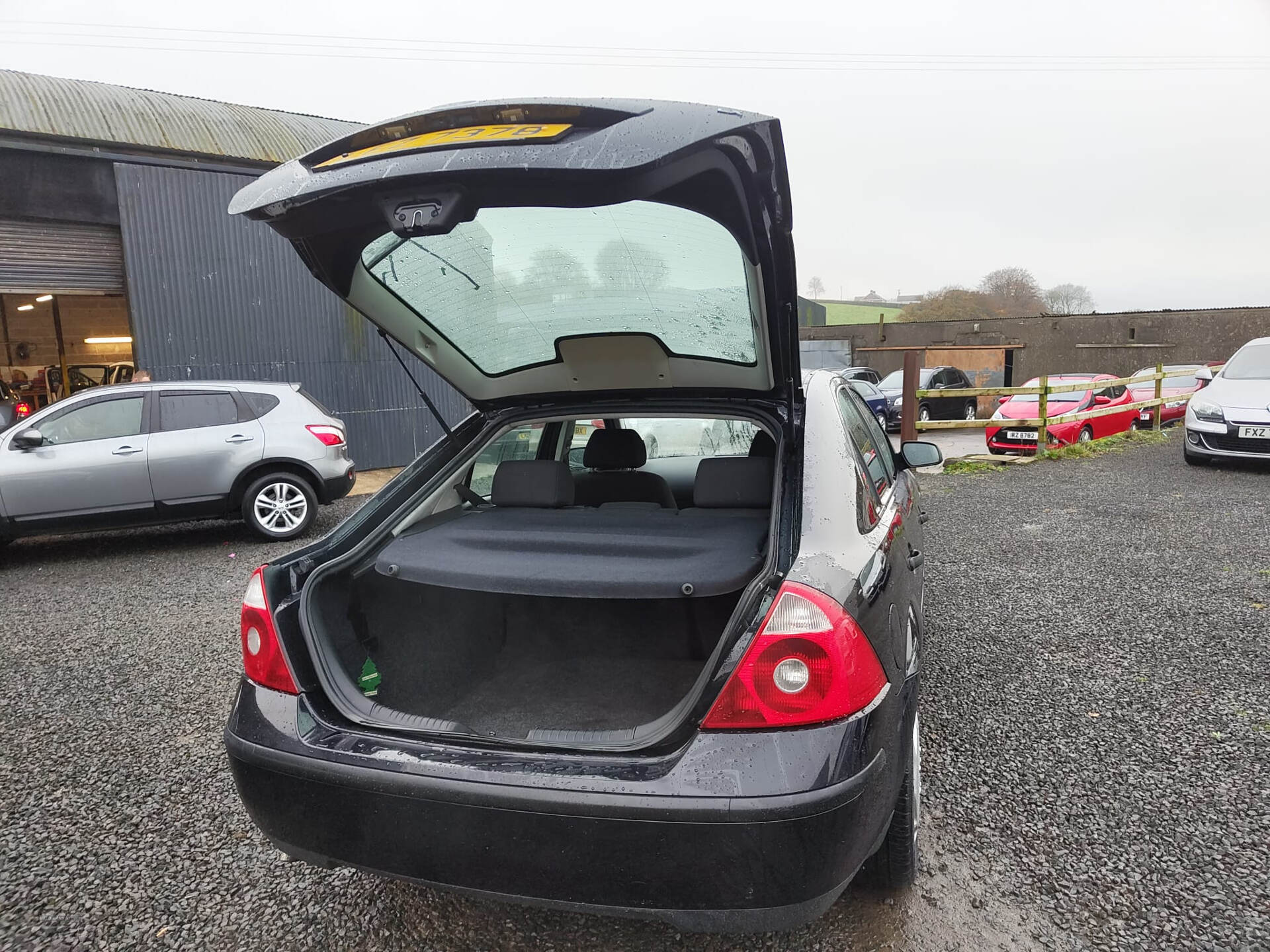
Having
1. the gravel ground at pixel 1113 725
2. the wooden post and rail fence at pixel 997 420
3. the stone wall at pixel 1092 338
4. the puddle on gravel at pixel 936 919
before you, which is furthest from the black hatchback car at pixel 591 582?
the stone wall at pixel 1092 338

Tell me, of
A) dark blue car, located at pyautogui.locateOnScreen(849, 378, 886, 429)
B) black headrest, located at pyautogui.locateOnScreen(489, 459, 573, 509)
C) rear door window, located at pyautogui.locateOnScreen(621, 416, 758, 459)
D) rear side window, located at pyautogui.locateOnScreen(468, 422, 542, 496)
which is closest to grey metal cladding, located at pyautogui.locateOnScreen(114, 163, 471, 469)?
rear door window, located at pyautogui.locateOnScreen(621, 416, 758, 459)

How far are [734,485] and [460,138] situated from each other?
136 cm

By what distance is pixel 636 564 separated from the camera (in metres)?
2.06

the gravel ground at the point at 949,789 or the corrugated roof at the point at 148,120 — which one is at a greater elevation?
the corrugated roof at the point at 148,120

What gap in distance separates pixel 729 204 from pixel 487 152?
550 millimetres

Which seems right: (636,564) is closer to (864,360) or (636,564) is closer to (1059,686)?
(1059,686)

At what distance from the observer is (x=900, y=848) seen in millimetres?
1920

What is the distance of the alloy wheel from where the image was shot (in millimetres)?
6617

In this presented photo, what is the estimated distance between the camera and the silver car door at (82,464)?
5.91m

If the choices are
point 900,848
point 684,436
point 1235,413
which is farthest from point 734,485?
point 1235,413

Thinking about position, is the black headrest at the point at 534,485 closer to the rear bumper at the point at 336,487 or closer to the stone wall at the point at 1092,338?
the rear bumper at the point at 336,487

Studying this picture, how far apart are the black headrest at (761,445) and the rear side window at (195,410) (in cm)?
535

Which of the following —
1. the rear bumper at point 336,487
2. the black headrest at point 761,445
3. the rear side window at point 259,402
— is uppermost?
the rear side window at point 259,402

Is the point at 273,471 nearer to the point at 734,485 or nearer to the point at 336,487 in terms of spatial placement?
the point at 336,487
